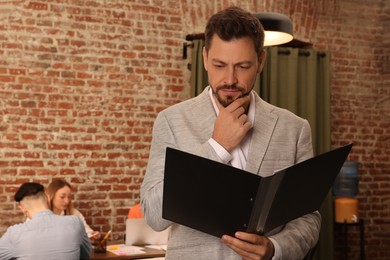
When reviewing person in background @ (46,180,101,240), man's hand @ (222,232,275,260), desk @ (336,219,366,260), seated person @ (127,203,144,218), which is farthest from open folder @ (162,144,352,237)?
desk @ (336,219,366,260)

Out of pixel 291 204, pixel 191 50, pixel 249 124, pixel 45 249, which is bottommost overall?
pixel 45 249

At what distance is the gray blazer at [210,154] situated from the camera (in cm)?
163

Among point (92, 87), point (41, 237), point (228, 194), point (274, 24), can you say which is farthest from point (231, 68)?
point (92, 87)

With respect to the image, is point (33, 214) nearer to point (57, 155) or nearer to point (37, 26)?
point (57, 155)

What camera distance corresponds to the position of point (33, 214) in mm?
3768

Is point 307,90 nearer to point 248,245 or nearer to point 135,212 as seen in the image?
point 135,212

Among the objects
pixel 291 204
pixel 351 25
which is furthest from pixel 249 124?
pixel 351 25

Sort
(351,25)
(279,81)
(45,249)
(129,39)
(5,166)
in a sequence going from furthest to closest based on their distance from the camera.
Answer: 1. (351,25)
2. (279,81)
3. (129,39)
4. (5,166)
5. (45,249)

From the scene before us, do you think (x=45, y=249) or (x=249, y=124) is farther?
(x=45, y=249)

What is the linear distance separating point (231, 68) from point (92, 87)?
14.0ft

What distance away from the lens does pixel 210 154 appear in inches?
63.2

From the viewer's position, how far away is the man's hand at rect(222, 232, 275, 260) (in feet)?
5.08

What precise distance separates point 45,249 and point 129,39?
9.39ft

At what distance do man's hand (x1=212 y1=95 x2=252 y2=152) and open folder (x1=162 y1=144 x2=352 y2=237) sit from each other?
0.16 meters
